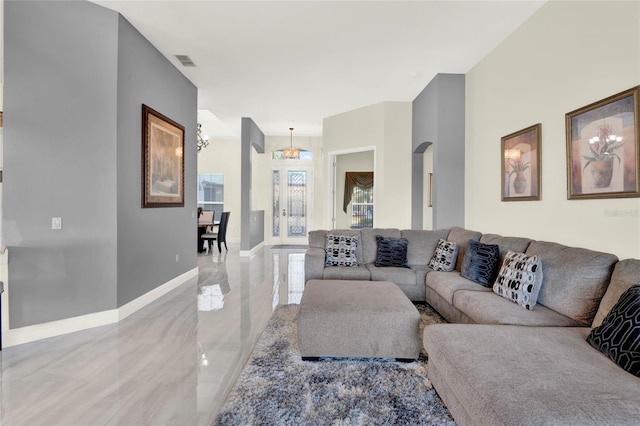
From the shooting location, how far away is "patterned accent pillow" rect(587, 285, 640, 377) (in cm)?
147

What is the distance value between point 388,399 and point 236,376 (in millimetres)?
1019

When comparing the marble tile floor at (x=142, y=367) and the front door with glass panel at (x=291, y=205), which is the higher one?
the front door with glass panel at (x=291, y=205)

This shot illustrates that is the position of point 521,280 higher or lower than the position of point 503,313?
higher

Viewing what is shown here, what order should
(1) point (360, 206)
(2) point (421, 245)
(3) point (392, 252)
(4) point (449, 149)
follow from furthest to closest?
(1) point (360, 206), (4) point (449, 149), (2) point (421, 245), (3) point (392, 252)

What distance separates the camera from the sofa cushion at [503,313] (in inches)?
83.4

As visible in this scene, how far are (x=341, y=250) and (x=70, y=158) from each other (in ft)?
9.66

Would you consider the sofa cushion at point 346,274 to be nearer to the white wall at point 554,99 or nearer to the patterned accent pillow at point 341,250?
the patterned accent pillow at point 341,250

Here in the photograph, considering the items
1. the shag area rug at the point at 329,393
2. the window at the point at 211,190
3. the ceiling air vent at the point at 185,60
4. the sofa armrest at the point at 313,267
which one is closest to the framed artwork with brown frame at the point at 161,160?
the ceiling air vent at the point at 185,60

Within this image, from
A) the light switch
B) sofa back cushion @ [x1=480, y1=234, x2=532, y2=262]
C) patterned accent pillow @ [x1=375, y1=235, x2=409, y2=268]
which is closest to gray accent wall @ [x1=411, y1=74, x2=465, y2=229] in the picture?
patterned accent pillow @ [x1=375, y1=235, x2=409, y2=268]

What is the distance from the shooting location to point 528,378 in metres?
1.35

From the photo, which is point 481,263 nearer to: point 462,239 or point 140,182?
point 462,239

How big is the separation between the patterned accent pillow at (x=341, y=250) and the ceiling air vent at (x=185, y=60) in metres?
3.04

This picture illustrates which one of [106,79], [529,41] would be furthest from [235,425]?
[529,41]

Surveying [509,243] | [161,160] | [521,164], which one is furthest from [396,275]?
[161,160]
